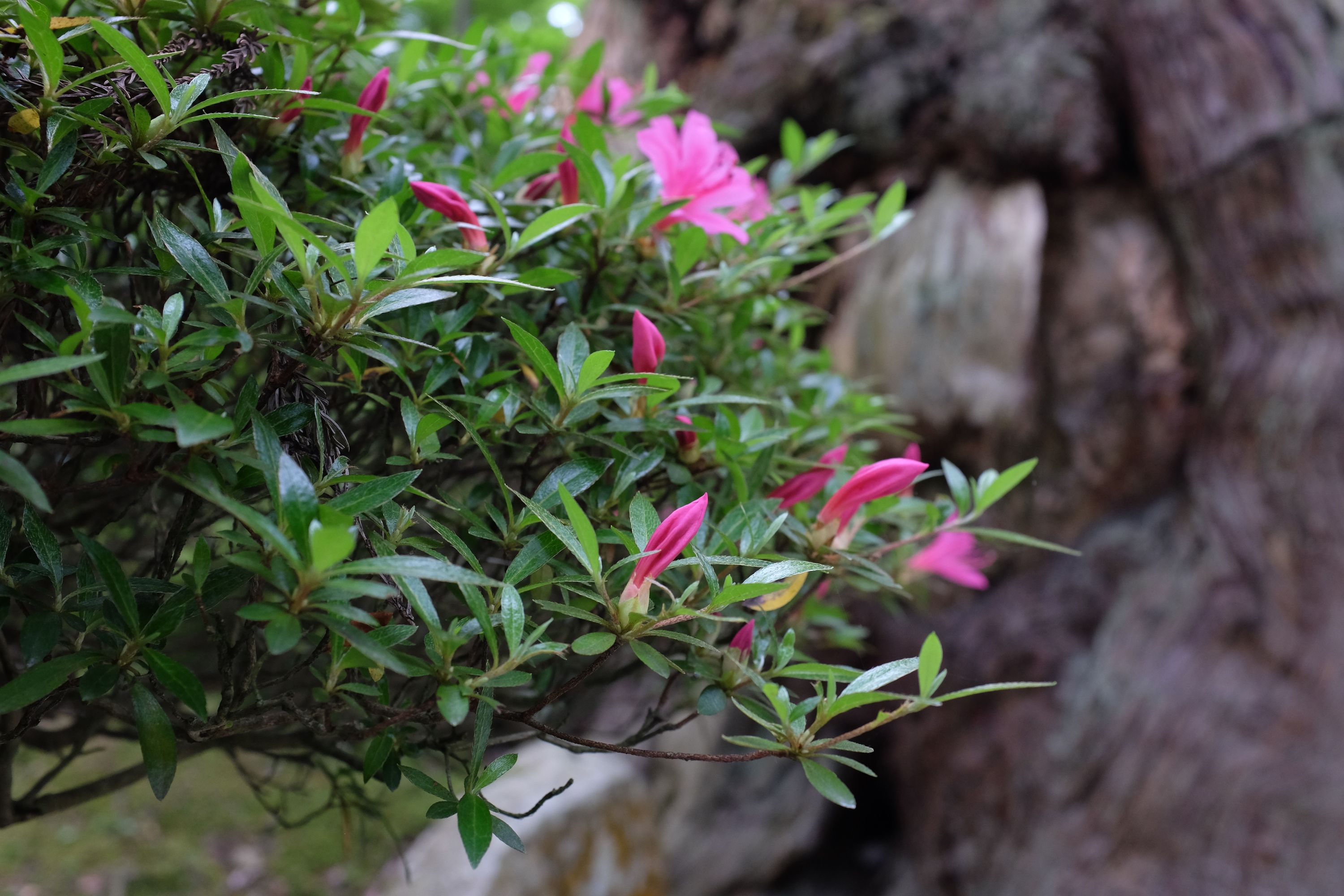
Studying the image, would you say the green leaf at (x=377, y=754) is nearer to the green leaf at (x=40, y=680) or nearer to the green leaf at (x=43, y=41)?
the green leaf at (x=40, y=680)

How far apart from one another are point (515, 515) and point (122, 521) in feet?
1.89

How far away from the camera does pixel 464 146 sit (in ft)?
2.69

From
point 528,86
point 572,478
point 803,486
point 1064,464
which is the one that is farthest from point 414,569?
point 1064,464

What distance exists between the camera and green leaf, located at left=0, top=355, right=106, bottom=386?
351 millimetres

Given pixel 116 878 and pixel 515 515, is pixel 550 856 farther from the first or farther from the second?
pixel 515 515

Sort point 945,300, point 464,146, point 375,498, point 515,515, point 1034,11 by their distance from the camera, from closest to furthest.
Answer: point 375,498 < point 515,515 < point 464,146 < point 945,300 < point 1034,11

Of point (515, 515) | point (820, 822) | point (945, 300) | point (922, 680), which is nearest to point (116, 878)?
point (820, 822)

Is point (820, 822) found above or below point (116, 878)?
below

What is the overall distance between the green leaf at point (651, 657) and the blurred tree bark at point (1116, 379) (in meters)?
1.34

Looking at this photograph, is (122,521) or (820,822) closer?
(122,521)

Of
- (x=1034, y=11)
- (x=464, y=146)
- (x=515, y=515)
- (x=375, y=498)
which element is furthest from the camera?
(x=1034, y=11)

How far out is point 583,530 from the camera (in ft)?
1.54

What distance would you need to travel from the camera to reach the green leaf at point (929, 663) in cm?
53

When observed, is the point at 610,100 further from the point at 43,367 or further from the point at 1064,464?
the point at 1064,464
